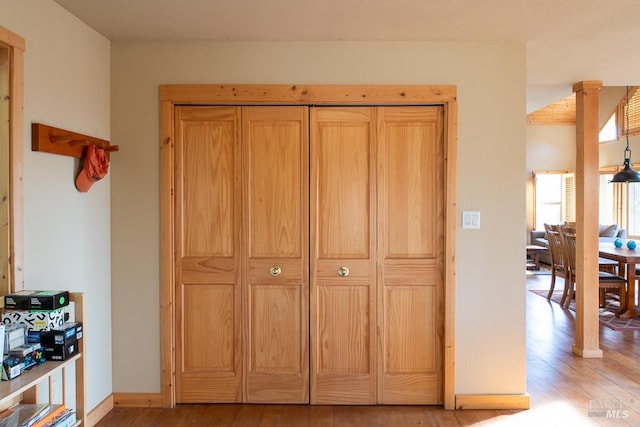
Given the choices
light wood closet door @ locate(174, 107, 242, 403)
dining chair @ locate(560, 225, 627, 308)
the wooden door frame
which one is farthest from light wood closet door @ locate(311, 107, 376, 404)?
dining chair @ locate(560, 225, 627, 308)

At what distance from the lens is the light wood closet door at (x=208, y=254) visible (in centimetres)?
294

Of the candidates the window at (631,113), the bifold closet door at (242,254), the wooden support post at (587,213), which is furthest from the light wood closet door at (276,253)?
the window at (631,113)

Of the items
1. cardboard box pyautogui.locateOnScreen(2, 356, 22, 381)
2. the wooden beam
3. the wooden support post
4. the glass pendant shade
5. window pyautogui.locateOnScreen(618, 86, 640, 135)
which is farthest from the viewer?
the wooden beam

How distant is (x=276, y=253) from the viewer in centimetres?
295

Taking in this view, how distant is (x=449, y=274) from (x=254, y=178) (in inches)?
55.7

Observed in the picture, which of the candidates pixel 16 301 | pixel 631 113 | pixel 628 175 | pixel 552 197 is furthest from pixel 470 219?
pixel 552 197

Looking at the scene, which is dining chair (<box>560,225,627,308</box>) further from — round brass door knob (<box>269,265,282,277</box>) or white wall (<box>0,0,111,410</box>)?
white wall (<box>0,0,111,410</box>)

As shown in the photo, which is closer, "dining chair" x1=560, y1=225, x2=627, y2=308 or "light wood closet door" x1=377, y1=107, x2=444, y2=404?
"light wood closet door" x1=377, y1=107, x2=444, y2=404

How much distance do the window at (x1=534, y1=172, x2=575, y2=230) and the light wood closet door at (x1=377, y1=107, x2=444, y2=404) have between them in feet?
28.9

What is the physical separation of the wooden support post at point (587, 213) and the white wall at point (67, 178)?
3.71 meters

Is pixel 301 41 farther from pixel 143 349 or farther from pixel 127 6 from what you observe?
pixel 143 349

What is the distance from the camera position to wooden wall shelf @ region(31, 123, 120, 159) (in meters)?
2.18

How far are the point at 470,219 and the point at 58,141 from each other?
2433 mm

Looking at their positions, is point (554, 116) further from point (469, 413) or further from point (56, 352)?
point (56, 352)
